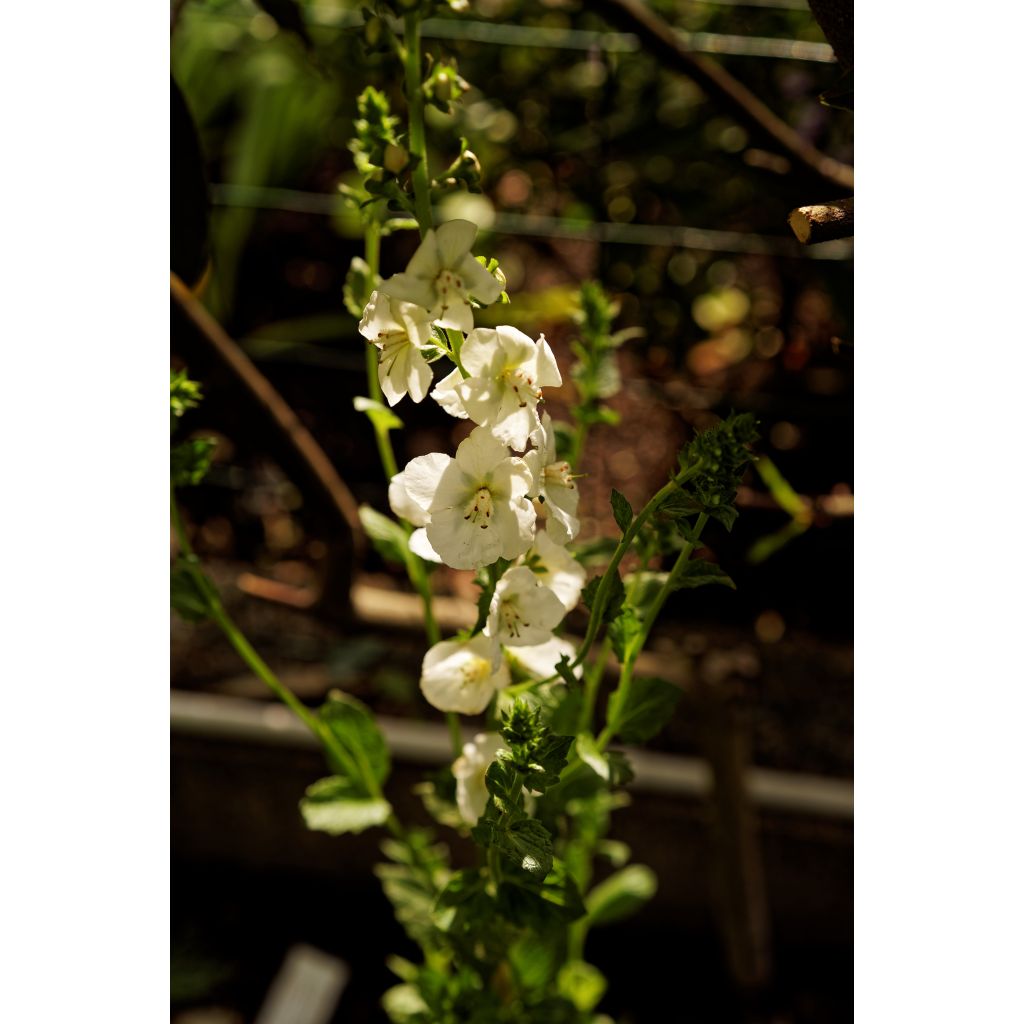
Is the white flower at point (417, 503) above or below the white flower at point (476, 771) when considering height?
above

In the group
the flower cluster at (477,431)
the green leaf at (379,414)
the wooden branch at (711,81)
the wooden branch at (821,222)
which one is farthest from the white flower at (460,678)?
the wooden branch at (711,81)

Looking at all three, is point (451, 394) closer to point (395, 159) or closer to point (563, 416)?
point (395, 159)

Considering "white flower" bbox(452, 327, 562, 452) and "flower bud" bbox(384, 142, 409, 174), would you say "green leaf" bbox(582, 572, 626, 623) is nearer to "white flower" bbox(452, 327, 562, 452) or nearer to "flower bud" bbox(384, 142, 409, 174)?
"white flower" bbox(452, 327, 562, 452)

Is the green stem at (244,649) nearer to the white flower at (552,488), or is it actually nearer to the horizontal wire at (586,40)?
the white flower at (552,488)

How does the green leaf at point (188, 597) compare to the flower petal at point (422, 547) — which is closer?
the flower petal at point (422, 547)

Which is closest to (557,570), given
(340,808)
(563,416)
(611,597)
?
(611,597)

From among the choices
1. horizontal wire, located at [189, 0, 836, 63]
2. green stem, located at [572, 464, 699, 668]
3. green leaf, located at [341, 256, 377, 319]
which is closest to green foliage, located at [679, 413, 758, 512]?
green stem, located at [572, 464, 699, 668]
